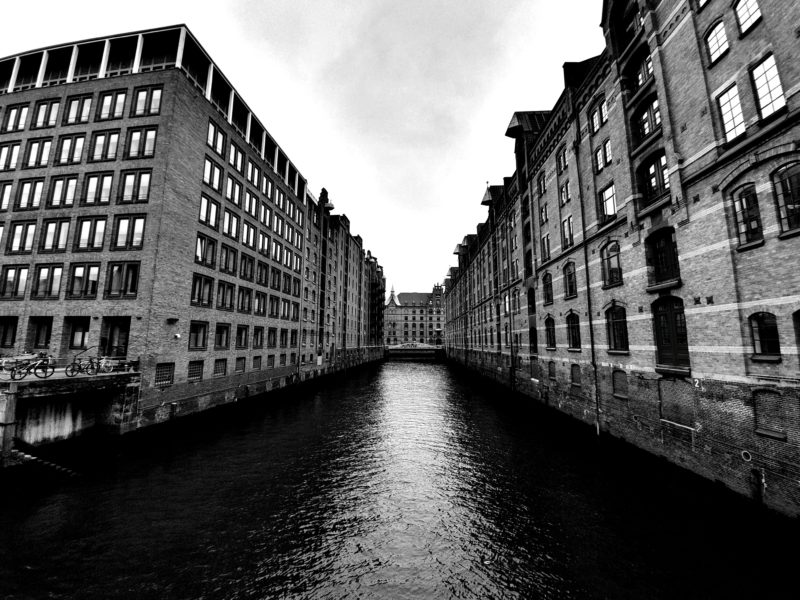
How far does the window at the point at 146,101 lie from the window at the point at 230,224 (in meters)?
7.58

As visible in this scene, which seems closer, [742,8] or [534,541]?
[534,541]

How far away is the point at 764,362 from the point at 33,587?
1800cm

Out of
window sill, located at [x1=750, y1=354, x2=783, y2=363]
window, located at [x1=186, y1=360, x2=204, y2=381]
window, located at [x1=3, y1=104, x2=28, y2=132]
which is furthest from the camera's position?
window, located at [x1=3, y1=104, x2=28, y2=132]

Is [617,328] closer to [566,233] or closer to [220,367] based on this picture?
[566,233]

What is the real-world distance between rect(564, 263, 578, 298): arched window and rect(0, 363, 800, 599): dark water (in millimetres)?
9491

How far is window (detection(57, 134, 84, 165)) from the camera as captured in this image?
72.4 feet

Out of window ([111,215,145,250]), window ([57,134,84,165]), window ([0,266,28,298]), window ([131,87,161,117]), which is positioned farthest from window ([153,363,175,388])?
window ([131,87,161,117])

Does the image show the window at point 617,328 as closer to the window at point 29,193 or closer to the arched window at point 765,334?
the arched window at point 765,334

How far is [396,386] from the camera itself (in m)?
36.6

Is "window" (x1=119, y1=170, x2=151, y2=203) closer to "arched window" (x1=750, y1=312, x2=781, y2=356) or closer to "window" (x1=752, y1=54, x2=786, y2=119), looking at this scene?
"window" (x1=752, y1=54, x2=786, y2=119)

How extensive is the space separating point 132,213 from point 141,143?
15.8ft

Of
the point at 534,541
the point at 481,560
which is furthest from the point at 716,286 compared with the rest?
the point at 481,560

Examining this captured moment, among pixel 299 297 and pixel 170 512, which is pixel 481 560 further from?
pixel 299 297

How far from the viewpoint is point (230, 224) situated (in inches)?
1065
